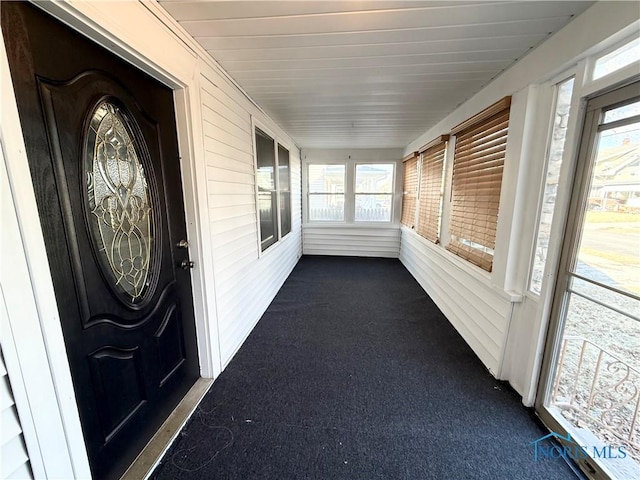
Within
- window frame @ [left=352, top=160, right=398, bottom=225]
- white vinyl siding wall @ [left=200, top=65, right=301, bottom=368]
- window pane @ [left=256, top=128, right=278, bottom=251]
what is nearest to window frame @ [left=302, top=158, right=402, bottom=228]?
window frame @ [left=352, top=160, right=398, bottom=225]

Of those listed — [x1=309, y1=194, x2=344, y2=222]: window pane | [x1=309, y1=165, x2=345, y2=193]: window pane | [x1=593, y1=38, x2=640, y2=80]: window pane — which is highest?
[x1=593, y1=38, x2=640, y2=80]: window pane

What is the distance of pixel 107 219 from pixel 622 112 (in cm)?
244

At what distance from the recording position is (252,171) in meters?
2.62

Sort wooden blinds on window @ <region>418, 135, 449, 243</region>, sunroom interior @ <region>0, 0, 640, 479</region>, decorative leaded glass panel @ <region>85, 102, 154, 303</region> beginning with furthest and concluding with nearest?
wooden blinds on window @ <region>418, 135, 449, 243</region>
decorative leaded glass panel @ <region>85, 102, 154, 303</region>
sunroom interior @ <region>0, 0, 640, 479</region>

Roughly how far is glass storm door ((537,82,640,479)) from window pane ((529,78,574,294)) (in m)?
0.19

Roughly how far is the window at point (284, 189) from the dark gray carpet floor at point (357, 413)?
5.90 feet

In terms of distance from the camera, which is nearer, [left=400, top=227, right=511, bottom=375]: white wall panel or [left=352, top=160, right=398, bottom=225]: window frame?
[left=400, top=227, right=511, bottom=375]: white wall panel

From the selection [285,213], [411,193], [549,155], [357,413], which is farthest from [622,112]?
[285,213]

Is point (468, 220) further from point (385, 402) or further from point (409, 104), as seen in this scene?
point (385, 402)

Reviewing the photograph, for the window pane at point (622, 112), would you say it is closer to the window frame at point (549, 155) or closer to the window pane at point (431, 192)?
the window frame at point (549, 155)

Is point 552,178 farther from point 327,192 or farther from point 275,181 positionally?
point 327,192

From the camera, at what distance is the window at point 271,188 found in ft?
9.65

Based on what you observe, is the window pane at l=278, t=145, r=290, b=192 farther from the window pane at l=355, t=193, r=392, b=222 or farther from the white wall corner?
the white wall corner

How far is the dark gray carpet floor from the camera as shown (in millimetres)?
1323
